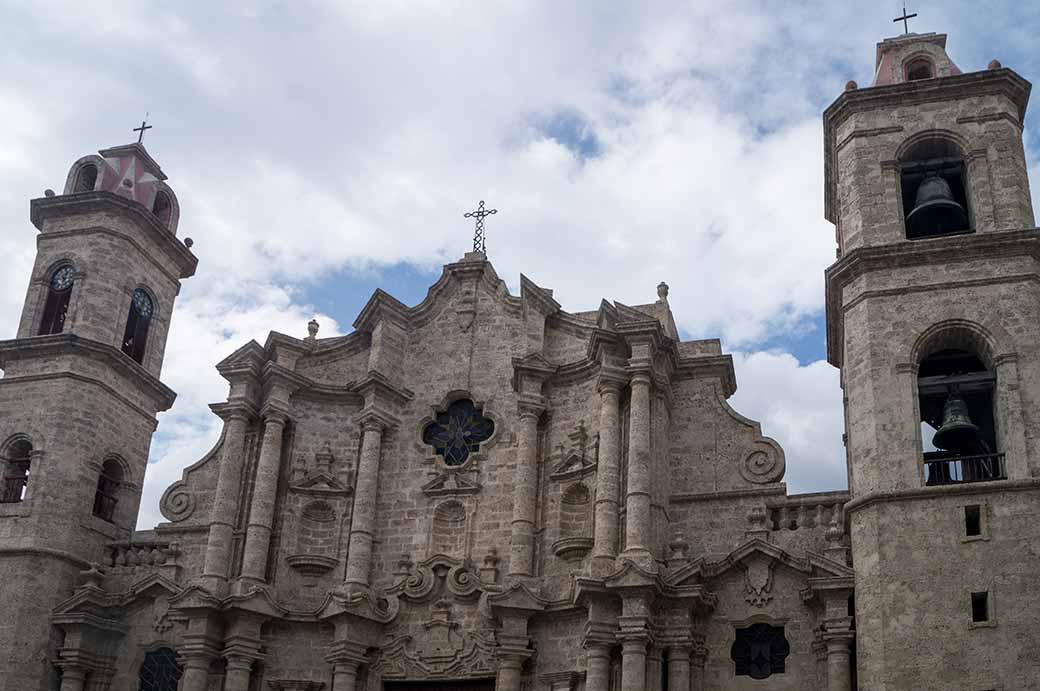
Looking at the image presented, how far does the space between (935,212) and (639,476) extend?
6.31 metres

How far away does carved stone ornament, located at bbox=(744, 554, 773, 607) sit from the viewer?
19141 mm

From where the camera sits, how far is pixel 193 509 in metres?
23.5

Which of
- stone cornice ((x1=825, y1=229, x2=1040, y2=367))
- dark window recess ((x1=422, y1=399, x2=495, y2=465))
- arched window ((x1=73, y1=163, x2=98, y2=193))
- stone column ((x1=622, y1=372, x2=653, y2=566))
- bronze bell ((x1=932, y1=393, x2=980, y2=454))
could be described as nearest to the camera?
bronze bell ((x1=932, y1=393, x2=980, y2=454))

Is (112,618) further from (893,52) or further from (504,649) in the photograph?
(893,52)

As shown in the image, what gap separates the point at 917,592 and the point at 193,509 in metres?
13.0

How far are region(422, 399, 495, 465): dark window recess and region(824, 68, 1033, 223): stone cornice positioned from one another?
808 centimetres

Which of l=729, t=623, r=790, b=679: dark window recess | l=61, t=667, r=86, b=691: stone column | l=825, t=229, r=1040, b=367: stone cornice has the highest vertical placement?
l=825, t=229, r=1040, b=367: stone cornice

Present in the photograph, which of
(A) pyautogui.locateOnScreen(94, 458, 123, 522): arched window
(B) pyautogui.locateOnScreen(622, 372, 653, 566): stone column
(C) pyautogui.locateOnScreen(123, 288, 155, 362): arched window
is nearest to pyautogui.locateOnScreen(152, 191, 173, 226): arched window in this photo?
(C) pyautogui.locateOnScreen(123, 288, 155, 362): arched window

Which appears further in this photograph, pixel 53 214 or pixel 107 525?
pixel 53 214

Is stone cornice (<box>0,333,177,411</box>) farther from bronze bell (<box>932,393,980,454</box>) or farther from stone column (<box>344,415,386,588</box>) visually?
bronze bell (<box>932,393,980,454</box>)

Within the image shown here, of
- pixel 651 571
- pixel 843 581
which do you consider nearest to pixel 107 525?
pixel 651 571

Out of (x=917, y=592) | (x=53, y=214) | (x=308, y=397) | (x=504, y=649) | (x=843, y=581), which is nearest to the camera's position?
(x=917, y=592)

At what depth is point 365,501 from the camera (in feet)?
73.2

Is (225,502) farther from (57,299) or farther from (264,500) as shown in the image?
(57,299)
